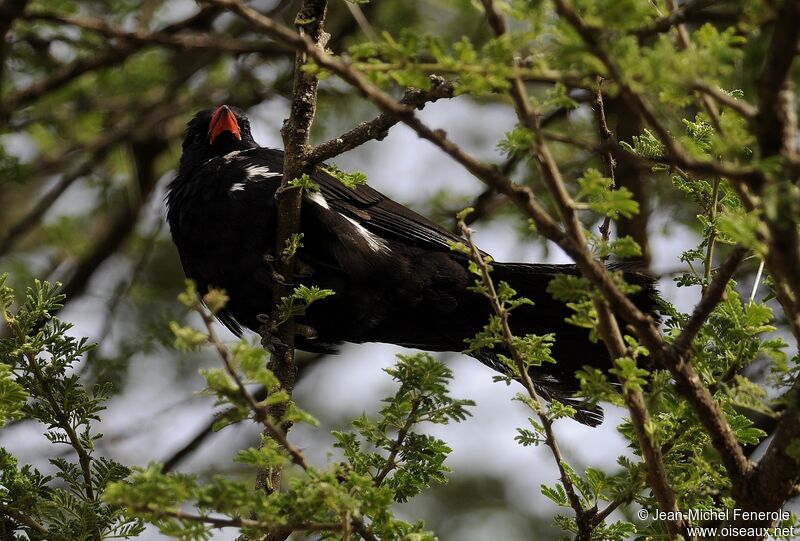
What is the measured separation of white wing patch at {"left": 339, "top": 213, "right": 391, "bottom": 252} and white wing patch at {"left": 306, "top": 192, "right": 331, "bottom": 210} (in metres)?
0.13

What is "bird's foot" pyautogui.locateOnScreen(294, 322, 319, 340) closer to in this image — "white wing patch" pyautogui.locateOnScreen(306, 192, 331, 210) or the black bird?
the black bird

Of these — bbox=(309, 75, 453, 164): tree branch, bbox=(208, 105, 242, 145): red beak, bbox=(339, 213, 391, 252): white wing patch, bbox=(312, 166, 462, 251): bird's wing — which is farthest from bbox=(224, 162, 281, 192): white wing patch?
bbox=(309, 75, 453, 164): tree branch

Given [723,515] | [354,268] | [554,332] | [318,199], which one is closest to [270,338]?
[354,268]

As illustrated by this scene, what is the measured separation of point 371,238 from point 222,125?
147cm

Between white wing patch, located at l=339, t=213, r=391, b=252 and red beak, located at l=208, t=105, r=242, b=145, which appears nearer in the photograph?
white wing patch, located at l=339, t=213, r=391, b=252

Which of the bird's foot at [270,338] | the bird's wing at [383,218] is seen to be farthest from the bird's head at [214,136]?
the bird's foot at [270,338]

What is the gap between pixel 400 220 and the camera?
16.7 ft

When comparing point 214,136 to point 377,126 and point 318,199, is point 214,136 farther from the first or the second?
point 377,126

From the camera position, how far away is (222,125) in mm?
5879

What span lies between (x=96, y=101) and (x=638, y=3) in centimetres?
615

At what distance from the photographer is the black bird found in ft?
15.2

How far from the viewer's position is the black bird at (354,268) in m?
4.63

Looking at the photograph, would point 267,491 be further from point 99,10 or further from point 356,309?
point 99,10

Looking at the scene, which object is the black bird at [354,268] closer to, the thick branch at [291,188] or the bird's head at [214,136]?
the thick branch at [291,188]
